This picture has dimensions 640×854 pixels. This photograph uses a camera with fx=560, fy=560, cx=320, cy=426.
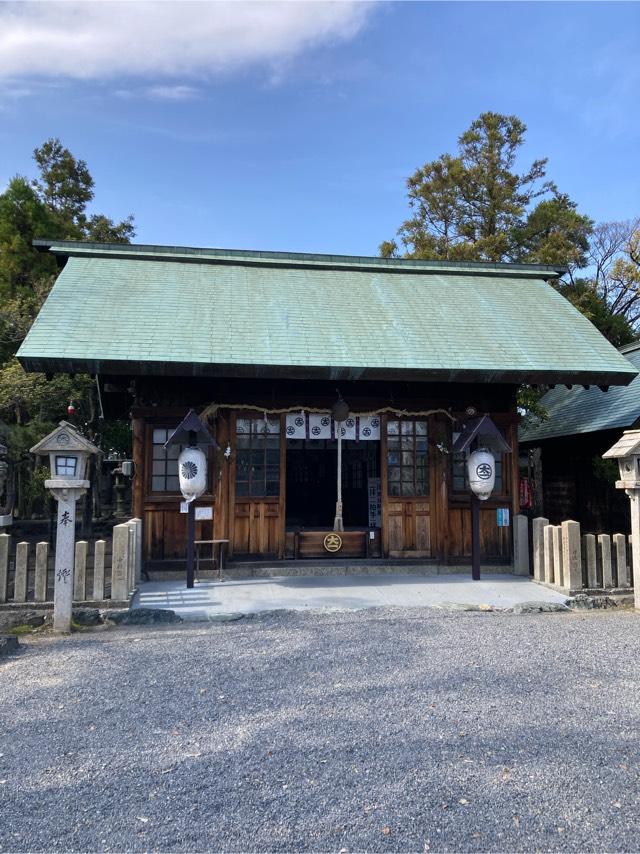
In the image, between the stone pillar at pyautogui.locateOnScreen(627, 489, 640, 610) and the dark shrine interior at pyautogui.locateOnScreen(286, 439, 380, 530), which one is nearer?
the stone pillar at pyautogui.locateOnScreen(627, 489, 640, 610)

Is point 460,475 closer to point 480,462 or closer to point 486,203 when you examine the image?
point 480,462

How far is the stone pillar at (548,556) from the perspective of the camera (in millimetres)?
8367

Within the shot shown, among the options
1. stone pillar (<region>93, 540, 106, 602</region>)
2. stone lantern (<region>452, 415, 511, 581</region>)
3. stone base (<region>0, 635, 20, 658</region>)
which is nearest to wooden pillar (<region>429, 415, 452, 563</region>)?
stone lantern (<region>452, 415, 511, 581</region>)

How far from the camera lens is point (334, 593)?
316 inches

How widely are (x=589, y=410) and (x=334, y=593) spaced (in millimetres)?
8105

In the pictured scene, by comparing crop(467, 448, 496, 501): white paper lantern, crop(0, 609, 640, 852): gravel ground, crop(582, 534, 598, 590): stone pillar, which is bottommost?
crop(0, 609, 640, 852): gravel ground

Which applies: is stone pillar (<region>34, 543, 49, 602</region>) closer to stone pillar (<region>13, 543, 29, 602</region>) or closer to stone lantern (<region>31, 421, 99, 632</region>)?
stone pillar (<region>13, 543, 29, 602</region>)

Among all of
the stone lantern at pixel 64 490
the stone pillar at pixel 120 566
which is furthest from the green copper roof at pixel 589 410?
the stone lantern at pixel 64 490

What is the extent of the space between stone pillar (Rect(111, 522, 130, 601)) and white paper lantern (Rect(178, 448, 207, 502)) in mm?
1164

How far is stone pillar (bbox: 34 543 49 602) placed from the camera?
6.70 meters

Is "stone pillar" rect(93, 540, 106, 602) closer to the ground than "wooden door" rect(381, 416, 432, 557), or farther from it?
closer to the ground

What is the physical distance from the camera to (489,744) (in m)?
3.57

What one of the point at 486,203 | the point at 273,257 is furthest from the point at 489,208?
the point at 273,257

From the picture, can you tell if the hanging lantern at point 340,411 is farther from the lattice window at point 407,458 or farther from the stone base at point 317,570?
the stone base at point 317,570
